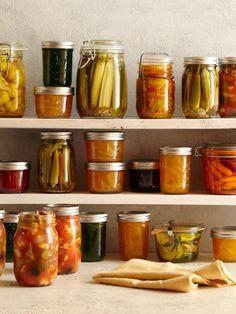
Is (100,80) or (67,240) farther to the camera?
(100,80)

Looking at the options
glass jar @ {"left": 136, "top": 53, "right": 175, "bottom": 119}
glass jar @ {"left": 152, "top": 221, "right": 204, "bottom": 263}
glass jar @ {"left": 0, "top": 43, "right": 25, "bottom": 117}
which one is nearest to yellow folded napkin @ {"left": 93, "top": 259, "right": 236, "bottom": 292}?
glass jar @ {"left": 152, "top": 221, "right": 204, "bottom": 263}

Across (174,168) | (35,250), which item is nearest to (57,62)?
(174,168)

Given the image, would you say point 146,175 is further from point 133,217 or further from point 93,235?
point 93,235

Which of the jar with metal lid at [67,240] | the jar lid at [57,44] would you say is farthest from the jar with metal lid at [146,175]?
the jar lid at [57,44]

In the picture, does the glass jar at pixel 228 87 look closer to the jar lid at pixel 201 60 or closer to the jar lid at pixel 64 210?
the jar lid at pixel 201 60

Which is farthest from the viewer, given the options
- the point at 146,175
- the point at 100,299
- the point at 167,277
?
the point at 146,175

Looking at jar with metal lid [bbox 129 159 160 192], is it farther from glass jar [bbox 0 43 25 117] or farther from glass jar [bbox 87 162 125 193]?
glass jar [bbox 0 43 25 117]

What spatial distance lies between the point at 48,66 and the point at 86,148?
0.87ft

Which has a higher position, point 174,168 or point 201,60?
point 201,60

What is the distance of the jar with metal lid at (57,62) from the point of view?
2.68 m

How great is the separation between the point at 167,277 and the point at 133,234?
1.19 feet

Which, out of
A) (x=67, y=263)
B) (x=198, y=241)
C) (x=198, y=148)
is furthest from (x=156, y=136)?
(x=67, y=263)

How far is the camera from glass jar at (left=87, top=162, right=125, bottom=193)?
2.69m

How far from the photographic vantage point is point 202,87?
2670mm
